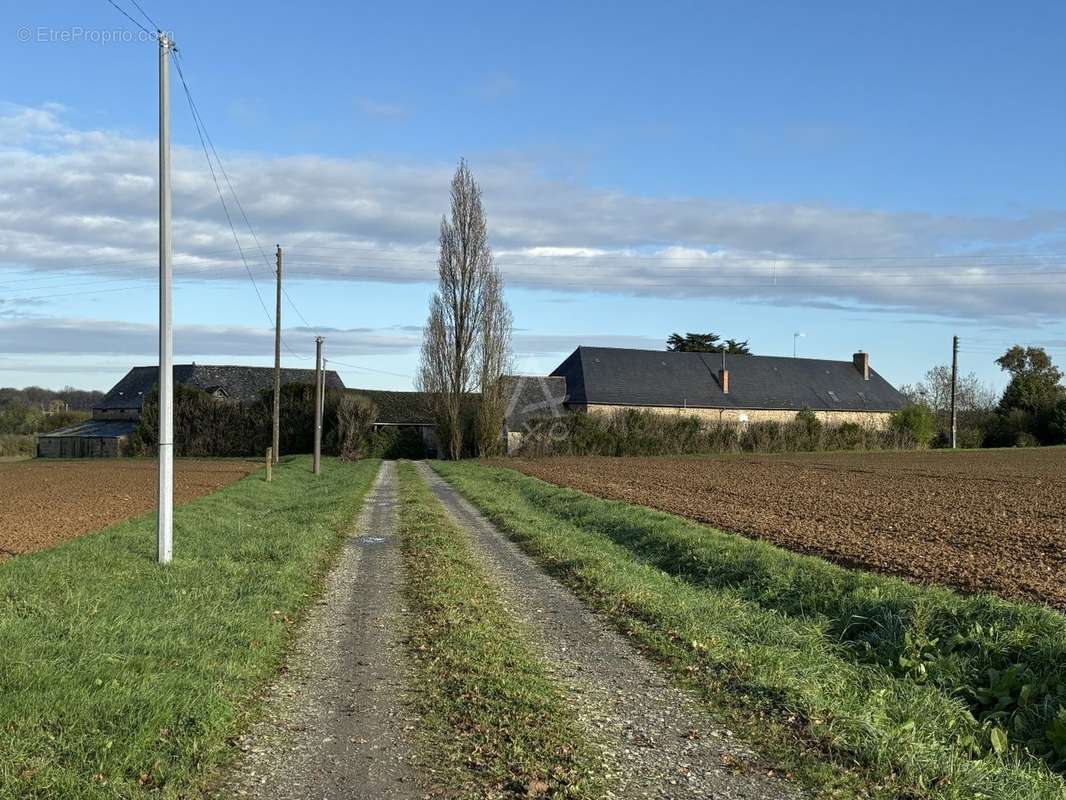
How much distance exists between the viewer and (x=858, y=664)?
814 cm

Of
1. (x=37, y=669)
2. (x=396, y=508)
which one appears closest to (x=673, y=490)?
(x=396, y=508)

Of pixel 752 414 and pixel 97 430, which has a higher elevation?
pixel 752 414

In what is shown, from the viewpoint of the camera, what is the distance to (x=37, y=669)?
6.63 m

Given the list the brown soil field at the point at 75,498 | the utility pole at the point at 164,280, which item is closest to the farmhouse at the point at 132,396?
the brown soil field at the point at 75,498

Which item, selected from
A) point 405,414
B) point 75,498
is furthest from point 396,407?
point 75,498

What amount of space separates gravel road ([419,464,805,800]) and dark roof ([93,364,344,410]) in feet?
213

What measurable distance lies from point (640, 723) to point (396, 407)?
6283 cm

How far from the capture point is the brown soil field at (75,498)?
17.9m

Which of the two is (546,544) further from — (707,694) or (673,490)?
(673,490)

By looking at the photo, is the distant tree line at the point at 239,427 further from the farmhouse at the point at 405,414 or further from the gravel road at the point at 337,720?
the gravel road at the point at 337,720

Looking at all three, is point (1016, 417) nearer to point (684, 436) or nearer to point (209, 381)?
point (684, 436)

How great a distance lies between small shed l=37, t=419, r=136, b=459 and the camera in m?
65.6

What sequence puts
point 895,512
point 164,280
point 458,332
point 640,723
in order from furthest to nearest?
point 458,332, point 895,512, point 164,280, point 640,723

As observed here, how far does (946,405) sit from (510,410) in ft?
192
